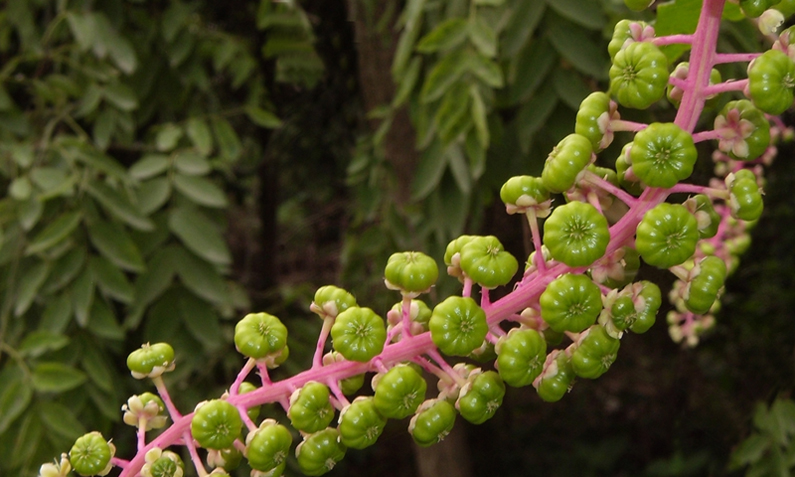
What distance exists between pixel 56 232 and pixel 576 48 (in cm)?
103

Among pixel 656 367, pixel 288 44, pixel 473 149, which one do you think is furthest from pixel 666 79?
pixel 656 367

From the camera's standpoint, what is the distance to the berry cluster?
18.3 inches

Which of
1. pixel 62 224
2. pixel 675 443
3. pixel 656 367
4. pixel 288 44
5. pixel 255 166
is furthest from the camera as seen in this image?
pixel 656 367

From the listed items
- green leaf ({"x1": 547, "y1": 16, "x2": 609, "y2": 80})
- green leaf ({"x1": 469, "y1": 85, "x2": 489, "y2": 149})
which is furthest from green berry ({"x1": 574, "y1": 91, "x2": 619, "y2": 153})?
green leaf ({"x1": 547, "y1": 16, "x2": 609, "y2": 80})

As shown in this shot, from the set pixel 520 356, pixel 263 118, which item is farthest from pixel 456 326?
pixel 263 118

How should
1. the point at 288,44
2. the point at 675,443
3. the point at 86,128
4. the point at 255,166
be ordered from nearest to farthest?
the point at 288,44 < the point at 86,128 < the point at 255,166 < the point at 675,443

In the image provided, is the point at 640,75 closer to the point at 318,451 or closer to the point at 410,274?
the point at 410,274

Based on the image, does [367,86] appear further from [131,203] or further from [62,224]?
[62,224]

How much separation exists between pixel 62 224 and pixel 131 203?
143 millimetres

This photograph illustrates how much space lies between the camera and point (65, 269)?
4.78ft

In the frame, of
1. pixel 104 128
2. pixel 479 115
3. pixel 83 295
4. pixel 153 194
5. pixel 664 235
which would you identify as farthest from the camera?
pixel 104 128

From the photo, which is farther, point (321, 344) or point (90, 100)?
point (90, 100)

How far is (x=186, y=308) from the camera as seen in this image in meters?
1.55

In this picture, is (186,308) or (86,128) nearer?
(186,308)
